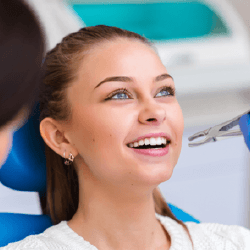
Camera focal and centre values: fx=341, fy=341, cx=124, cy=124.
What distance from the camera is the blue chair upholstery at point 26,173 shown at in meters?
0.97

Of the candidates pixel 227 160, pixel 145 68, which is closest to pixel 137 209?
pixel 145 68

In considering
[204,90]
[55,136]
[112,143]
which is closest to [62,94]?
[55,136]

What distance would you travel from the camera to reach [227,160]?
2.41m

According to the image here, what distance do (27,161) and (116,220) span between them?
0.32 metres

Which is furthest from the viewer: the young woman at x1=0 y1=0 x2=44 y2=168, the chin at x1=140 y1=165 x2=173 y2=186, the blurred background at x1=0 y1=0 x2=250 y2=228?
the blurred background at x1=0 y1=0 x2=250 y2=228

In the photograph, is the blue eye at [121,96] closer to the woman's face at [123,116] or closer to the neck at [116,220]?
the woman's face at [123,116]

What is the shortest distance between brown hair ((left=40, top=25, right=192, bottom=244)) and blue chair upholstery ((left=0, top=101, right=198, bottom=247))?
30mm

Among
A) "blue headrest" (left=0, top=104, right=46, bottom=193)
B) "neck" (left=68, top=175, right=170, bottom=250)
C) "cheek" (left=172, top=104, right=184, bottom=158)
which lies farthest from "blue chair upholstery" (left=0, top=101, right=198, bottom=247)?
"cheek" (left=172, top=104, right=184, bottom=158)

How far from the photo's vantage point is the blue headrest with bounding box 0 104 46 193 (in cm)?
100

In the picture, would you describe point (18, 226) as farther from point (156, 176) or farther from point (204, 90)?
point (204, 90)

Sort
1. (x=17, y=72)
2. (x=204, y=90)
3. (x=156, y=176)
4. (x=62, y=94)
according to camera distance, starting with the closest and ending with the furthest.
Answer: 1. (x=156, y=176)
2. (x=62, y=94)
3. (x=17, y=72)
4. (x=204, y=90)

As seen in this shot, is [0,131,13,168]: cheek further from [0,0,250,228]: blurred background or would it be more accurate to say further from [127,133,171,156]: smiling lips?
[0,0,250,228]: blurred background

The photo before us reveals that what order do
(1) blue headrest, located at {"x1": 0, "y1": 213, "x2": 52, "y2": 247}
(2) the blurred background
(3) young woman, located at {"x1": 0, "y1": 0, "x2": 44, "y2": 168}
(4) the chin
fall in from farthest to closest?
(2) the blurred background
(3) young woman, located at {"x1": 0, "y1": 0, "x2": 44, "y2": 168}
(1) blue headrest, located at {"x1": 0, "y1": 213, "x2": 52, "y2": 247}
(4) the chin

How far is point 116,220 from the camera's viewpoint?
933 mm
